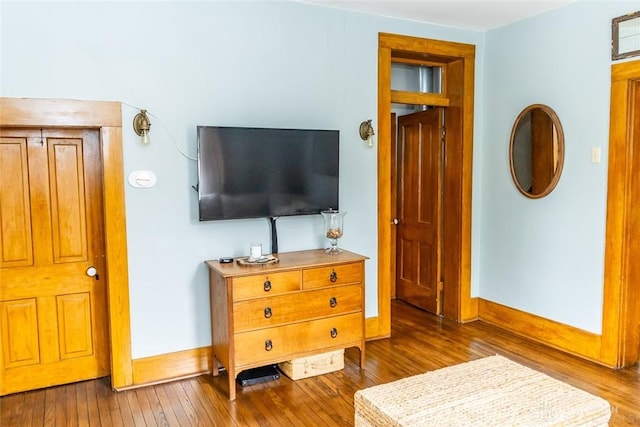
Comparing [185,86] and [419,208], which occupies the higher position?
[185,86]

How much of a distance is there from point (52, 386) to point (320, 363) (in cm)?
184

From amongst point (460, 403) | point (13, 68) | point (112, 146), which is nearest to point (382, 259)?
point (460, 403)

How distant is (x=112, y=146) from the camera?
319 cm

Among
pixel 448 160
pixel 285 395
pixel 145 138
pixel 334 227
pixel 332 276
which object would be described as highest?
pixel 145 138

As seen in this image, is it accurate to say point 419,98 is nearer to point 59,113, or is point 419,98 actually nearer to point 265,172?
point 265,172

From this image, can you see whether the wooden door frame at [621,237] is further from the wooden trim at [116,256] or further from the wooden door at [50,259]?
the wooden door at [50,259]

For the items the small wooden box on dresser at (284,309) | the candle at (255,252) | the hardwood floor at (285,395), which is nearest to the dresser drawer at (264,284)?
the small wooden box on dresser at (284,309)

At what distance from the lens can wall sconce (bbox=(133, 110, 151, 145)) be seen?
10.5 feet

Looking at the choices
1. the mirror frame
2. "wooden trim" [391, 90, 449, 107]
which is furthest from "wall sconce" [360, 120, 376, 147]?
the mirror frame

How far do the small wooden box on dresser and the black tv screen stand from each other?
401 millimetres

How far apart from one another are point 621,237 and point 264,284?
2540 mm

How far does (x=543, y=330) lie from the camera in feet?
13.3

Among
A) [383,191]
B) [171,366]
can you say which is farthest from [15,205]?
[383,191]

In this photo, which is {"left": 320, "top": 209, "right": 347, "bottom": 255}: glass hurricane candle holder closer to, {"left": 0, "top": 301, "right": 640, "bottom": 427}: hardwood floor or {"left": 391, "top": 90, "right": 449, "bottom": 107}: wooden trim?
{"left": 0, "top": 301, "right": 640, "bottom": 427}: hardwood floor
